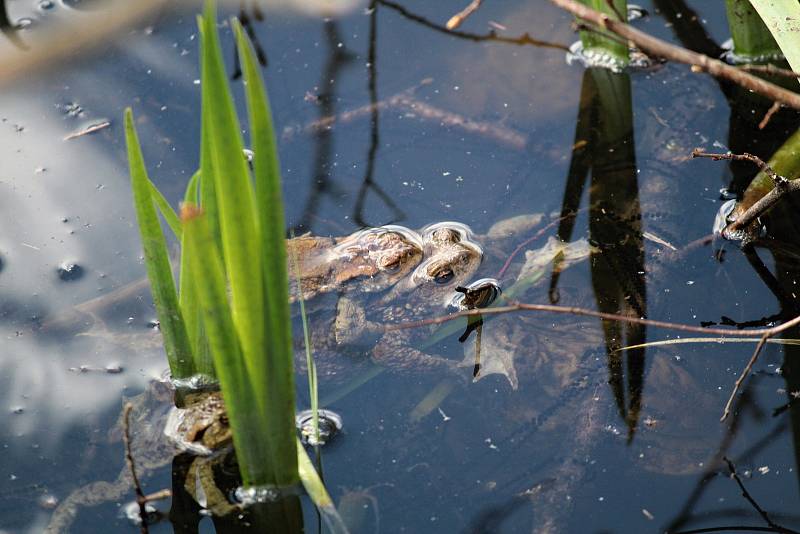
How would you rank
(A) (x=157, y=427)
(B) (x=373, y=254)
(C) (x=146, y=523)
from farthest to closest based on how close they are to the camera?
(B) (x=373, y=254) → (A) (x=157, y=427) → (C) (x=146, y=523)

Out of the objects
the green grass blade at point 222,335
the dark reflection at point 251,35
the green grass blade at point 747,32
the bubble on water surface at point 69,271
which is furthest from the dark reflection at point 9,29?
the green grass blade at point 747,32

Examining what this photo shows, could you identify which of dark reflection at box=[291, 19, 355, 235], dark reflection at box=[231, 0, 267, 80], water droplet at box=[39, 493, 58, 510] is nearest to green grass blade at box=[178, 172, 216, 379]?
water droplet at box=[39, 493, 58, 510]

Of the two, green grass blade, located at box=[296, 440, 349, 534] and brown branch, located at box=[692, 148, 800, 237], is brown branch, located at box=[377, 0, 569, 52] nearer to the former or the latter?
brown branch, located at box=[692, 148, 800, 237]

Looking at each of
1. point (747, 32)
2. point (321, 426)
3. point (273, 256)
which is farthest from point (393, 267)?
point (747, 32)

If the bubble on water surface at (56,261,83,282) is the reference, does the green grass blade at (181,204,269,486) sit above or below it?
above

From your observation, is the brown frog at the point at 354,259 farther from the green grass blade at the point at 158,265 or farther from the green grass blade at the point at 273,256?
the green grass blade at the point at 273,256

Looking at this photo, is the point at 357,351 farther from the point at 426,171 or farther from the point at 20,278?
the point at 20,278

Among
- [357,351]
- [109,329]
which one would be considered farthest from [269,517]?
[109,329]
